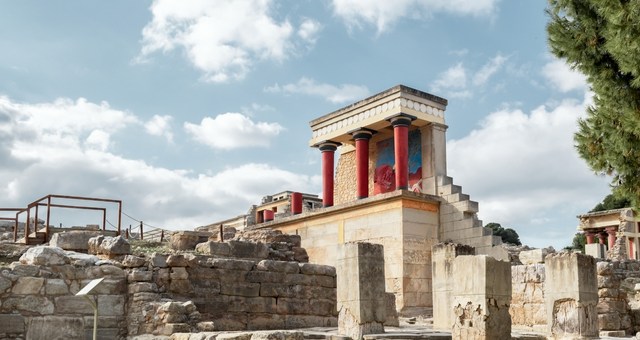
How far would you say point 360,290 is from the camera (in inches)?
436

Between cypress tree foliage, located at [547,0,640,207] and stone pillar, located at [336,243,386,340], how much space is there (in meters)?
3.71

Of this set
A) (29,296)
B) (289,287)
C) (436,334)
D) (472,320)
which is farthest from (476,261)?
(29,296)

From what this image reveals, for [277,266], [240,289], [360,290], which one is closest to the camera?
[360,290]

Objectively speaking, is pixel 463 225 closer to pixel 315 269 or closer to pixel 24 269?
pixel 315 269

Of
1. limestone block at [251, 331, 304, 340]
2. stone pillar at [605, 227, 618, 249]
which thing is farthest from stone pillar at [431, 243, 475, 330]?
stone pillar at [605, 227, 618, 249]

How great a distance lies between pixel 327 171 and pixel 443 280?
10.6m

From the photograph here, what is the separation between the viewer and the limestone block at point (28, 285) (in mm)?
10211

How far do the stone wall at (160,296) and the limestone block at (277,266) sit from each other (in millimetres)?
19

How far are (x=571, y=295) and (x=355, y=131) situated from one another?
1145cm

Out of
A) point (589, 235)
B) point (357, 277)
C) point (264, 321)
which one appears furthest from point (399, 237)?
point (589, 235)

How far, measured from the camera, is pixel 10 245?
15.0m

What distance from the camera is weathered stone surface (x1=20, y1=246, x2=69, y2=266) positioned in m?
10.6

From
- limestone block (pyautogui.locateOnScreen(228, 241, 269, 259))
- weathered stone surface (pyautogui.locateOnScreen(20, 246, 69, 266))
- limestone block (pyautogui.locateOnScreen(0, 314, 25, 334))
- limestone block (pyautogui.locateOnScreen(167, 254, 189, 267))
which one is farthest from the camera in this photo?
limestone block (pyautogui.locateOnScreen(228, 241, 269, 259))

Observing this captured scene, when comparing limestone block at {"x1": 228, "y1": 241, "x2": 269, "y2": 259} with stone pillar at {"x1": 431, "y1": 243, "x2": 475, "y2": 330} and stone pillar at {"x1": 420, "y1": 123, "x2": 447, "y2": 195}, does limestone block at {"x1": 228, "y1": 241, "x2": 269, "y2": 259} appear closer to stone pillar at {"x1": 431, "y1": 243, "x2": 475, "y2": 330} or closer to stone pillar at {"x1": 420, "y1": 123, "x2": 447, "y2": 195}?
stone pillar at {"x1": 431, "y1": 243, "x2": 475, "y2": 330}
